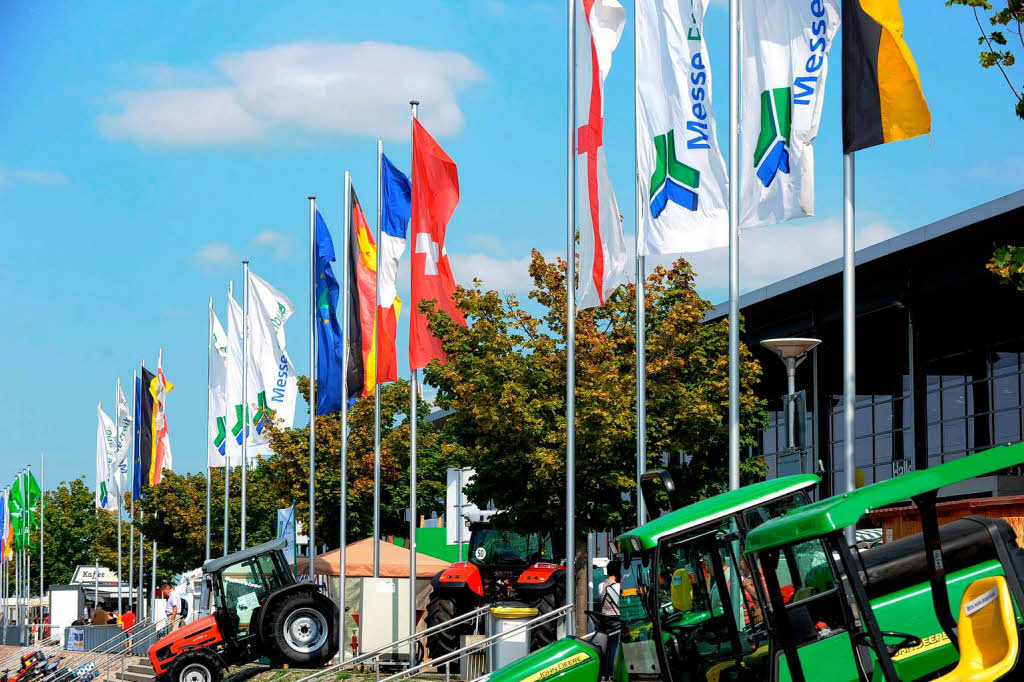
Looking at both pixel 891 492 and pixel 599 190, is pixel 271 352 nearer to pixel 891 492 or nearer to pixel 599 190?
pixel 599 190

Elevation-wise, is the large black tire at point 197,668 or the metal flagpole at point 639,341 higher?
the metal flagpole at point 639,341

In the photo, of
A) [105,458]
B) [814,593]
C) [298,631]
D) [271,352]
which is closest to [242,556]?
[298,631]

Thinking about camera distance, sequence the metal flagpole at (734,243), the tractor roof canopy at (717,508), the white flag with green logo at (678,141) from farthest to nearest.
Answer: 1. the white flag with green logo at (678,141)
2. the metal flagpole at (734,243)
3. the tractor roof canopy at (717,508)

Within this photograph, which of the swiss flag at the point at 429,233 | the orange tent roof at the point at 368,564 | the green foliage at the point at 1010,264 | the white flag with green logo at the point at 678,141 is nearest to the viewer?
the green foliage at the point at 1010,264

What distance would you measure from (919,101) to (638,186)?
5270 mm

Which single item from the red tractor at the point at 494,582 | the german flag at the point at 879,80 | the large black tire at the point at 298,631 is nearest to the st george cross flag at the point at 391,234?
the red tractor at the point at 494,582

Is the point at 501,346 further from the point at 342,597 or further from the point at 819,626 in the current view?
the point at 819,626

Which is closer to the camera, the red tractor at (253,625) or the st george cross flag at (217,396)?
the red tractor at (253,625)

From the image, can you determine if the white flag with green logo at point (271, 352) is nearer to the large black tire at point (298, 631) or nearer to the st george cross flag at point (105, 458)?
the large black tire at point (298, 631)

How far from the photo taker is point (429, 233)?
24.3 meters

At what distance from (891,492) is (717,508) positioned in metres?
2.68

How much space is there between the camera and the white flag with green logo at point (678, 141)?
17438mm

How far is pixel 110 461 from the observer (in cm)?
5459

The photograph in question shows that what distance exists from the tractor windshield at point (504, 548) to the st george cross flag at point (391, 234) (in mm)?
4755
